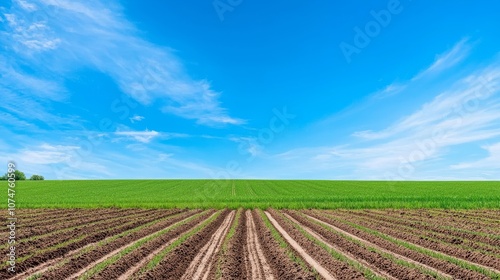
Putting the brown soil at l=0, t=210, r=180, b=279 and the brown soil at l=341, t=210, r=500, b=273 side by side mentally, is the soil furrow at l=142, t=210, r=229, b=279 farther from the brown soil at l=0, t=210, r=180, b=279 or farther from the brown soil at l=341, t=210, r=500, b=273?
the brown soil at l=341, t=210, r=500, b=273

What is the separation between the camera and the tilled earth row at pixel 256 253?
32.4 ft

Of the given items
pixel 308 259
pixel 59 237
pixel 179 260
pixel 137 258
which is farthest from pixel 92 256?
pixel 308 259

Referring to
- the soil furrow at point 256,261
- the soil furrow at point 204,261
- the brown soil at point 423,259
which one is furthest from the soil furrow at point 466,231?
the soil furrow at point 204,261

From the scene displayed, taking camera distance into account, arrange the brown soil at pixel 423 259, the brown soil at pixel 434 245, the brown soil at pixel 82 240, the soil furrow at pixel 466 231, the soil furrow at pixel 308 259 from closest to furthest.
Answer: the brown soil at pixel 423 259 → the soil furrow at pixel 308 259 → the brown soil at pixel 82 240 → the brown soil at pixel 434 245 → the soil furrow at pixel 466 231

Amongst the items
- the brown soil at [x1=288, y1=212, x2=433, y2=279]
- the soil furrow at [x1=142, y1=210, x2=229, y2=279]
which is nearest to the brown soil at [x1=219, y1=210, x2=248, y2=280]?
the soil furrow at [x1=142, y1=210, x2=229, y2=279]

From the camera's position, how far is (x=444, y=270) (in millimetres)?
10211

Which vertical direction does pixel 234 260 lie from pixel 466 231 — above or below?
below

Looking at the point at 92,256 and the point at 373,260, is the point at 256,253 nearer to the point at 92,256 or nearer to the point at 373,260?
the point at 373,260

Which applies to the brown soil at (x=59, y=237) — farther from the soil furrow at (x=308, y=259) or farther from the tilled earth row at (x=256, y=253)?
the soil furrow at (x=308, y=259)

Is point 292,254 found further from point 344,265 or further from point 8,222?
point 8,222

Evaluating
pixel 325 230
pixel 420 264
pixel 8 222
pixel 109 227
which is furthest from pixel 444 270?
pixel 8 222

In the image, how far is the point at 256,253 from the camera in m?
12.5

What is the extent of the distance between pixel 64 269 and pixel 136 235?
608 centimetres

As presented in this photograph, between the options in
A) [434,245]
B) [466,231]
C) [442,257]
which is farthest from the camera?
[466,231]
